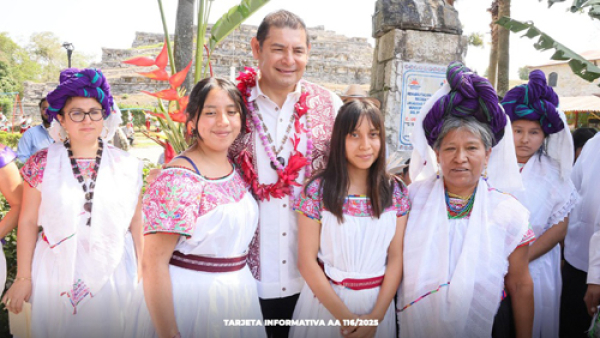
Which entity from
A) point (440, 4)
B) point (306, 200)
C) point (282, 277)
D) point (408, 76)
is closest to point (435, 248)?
point (306, 200)

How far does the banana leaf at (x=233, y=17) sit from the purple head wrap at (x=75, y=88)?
1.63 meters

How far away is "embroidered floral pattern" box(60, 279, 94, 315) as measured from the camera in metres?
2.04

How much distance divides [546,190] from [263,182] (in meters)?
1.62

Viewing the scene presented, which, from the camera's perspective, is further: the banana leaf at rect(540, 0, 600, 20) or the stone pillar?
the stone pillar

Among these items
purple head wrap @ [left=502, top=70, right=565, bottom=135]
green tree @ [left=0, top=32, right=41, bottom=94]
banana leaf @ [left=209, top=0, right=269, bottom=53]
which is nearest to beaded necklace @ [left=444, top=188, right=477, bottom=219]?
purple head wrap @ [left=502, top=70, right=565, bottom=135]

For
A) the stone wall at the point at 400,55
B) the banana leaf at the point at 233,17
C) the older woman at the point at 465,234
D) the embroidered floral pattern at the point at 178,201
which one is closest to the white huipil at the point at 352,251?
the older woman at the point at 465,234

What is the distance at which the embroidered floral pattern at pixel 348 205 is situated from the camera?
1990mm

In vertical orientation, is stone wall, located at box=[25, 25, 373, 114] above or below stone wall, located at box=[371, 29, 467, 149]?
above

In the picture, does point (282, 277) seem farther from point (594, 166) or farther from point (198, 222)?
point (594, 166)

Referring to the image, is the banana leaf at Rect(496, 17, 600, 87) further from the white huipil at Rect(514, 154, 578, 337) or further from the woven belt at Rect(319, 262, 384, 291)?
the woven belt at Rect(319, 262, 384, 291)

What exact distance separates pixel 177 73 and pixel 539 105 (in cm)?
233

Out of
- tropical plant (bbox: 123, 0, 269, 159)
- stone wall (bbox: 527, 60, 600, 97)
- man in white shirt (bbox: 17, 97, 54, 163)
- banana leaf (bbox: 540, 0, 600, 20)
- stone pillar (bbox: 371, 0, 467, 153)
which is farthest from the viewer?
stone wall (bbox: 527, 60, 600, 97)

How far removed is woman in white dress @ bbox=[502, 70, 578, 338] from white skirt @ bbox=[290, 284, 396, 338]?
0.90 meters

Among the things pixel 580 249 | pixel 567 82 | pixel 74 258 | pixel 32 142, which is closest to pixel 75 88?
pixel 74 258
